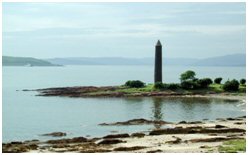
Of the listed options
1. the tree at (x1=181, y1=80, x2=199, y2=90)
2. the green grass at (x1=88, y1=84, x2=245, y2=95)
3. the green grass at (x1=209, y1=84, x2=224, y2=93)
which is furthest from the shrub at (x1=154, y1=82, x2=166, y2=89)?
the green grass at (x1=209, y1=84, x2=224, y2=93)

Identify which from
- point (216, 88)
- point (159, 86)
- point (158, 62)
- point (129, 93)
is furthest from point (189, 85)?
point (129, 93)

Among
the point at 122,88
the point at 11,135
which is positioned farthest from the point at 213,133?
the point at 122,88

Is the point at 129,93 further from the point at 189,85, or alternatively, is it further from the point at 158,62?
the point at 158,62

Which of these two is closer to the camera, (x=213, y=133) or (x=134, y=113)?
(x=213, y=133)

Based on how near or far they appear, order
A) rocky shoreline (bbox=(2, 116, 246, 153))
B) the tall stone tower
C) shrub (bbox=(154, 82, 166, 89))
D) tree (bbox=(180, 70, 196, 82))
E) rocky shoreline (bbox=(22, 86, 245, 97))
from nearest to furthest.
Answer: rocky shoreline (bbox=(2, 116, 246, 153)) → rocky shoreline (bbox=(22, 86, 245, 97)) → shrub (bbox=(154, 82, 166, 89)) → tree (bbox=(180, 70, 196, 82)) → the tall stone tower

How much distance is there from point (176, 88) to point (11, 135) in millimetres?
51126

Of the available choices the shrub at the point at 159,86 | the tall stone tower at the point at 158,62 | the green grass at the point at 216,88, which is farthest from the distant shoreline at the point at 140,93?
the tall stone tower at the point at 158,62

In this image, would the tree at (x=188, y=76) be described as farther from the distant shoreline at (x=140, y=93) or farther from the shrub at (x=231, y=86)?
the shrub at (x=231, y=86)

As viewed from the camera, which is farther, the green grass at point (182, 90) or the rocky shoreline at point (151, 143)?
the green grass at point (182, 90)

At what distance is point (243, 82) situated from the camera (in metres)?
91.5

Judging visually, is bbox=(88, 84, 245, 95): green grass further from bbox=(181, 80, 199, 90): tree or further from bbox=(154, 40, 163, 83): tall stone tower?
bbox=(154, 40, 163, 83): tall stone tower

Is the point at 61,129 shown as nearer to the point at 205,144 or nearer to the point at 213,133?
the point at 213,133

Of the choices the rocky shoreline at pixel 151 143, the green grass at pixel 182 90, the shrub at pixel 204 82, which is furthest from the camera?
the shrub at pixel 204 82

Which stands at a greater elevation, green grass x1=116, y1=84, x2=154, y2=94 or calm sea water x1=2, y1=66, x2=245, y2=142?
green grass x1=116, y1=84, x2=154, y2=94
